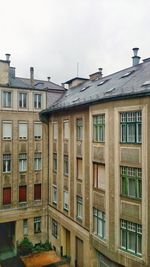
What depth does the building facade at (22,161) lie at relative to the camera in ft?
91.9

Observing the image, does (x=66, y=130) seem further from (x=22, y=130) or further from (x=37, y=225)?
(x=37, y=225)

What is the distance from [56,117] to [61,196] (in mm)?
8032

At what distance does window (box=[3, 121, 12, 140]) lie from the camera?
27891mm

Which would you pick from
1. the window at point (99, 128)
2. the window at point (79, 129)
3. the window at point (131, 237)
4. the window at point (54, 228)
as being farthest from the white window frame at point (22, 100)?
the window at point (131, 237)

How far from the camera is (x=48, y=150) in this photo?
30.2 m

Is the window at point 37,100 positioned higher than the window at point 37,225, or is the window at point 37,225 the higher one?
the window at point 37,100

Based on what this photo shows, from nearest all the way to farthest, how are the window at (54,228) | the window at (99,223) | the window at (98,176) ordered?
the window at (99,223)
the window at (98,176)
the window at (54,228)

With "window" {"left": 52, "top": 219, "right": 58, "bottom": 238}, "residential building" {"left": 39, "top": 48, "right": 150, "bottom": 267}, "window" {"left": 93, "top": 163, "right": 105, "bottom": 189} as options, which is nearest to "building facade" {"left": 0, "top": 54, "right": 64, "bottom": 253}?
"window" {"left": 52, "top": 219, "right": 58, "bottom": 238}

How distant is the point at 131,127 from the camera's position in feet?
55.6

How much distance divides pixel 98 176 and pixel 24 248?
1321 cm

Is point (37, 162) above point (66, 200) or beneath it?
above

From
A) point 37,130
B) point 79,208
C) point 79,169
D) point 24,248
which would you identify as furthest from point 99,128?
point 24,248

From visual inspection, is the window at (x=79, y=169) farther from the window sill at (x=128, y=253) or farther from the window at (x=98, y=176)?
the window sill at (x=128, y=253)

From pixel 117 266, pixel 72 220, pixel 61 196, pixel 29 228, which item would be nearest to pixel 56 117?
pixel 61 196
